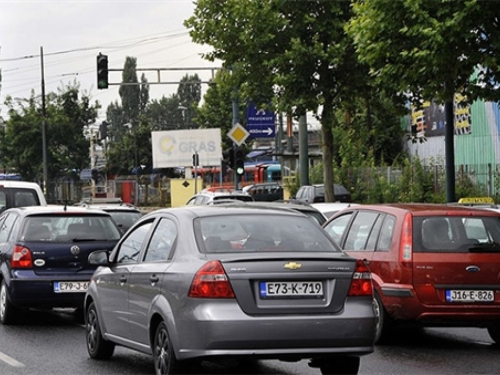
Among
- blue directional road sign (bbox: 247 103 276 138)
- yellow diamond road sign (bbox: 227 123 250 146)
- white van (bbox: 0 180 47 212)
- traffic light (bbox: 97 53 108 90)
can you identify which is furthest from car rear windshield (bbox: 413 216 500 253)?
blue directional road sign (bbox: 247 103 276 138)

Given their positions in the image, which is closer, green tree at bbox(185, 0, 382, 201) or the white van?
the white van

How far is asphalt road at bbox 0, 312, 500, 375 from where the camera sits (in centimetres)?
1089

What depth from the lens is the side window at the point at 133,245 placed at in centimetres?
1047

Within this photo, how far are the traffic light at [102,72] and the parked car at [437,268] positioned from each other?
28.3m

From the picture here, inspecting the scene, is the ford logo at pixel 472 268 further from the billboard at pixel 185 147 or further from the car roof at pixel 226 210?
the billboard at pixel 185 147

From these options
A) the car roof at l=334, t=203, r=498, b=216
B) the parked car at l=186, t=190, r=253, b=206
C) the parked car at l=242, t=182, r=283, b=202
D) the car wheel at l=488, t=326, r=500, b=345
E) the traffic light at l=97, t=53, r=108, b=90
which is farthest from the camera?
the parked car at l=242, t=182, r=283, b=202

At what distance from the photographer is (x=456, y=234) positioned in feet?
40.8

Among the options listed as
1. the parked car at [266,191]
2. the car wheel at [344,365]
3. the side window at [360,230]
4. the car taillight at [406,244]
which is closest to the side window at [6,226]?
the side window at [360,230]

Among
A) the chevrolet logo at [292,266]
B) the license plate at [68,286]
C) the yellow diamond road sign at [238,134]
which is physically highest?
the yellow diamond road sign at [238,134]

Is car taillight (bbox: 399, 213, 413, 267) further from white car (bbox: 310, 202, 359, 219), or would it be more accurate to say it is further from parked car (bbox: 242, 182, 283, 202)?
parked car (bbox: 242, 182, 283, 202)

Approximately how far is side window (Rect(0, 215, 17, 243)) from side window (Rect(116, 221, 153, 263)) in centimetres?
489

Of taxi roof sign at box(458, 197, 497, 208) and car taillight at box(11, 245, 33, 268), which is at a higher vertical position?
taxi roof sign at box(458, 197, 497, 208)

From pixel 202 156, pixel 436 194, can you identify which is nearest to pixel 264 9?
pixel 436 194

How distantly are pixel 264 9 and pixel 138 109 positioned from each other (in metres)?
122
